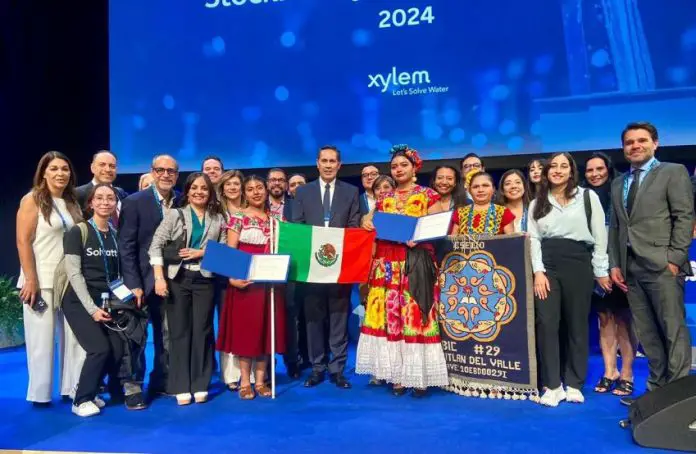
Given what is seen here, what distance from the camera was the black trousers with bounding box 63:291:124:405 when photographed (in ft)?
10.7

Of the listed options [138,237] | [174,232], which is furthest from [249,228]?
[138,237]

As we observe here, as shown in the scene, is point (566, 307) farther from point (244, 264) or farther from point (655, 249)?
point (244, 264)

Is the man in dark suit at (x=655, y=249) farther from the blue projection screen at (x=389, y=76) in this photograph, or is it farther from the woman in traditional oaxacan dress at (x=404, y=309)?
the blue projection screen at (x=389, y=76)

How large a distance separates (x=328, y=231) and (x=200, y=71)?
11.7 ft

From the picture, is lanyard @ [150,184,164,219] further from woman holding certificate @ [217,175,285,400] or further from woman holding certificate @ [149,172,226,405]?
woman holding certificate @ [217,175,285,400]

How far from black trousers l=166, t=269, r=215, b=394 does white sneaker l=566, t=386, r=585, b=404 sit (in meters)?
2.43

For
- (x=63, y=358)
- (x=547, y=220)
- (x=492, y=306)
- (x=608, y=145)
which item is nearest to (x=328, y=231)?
(x=492, y=306)

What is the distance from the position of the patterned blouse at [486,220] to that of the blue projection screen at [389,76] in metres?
2.23

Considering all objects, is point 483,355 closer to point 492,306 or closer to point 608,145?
point 492,306

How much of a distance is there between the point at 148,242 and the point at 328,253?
4.14 ft

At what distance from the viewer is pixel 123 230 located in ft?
11.2

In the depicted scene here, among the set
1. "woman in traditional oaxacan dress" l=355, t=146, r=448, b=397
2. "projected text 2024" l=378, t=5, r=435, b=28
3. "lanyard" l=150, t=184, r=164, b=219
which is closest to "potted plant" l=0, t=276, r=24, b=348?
"lanyard" l=150, t=184, r=164, b=219

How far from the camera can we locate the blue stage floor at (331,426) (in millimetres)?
2652

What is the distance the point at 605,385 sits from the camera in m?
3.62
